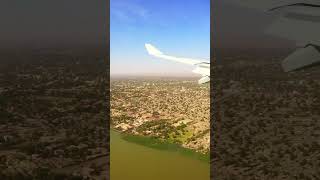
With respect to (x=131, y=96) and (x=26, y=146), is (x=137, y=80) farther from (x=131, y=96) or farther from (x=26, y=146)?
(x=26, y=146)

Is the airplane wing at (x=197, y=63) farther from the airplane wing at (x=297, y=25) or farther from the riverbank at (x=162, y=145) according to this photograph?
the riverbank at (x=162, y=145)

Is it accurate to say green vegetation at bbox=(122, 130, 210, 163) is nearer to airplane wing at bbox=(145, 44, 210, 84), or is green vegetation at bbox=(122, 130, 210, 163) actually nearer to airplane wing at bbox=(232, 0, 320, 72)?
airplane wing at bbox=(145, 44, 210, 84)

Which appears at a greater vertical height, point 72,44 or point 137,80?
point 72,44

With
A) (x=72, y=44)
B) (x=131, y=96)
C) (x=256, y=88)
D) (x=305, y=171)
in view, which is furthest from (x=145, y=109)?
(x=72, y=44)

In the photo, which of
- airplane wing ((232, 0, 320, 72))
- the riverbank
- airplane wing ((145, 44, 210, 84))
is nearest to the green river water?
the riverbank

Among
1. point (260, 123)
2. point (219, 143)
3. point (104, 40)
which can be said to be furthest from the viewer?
point (104, 40)
